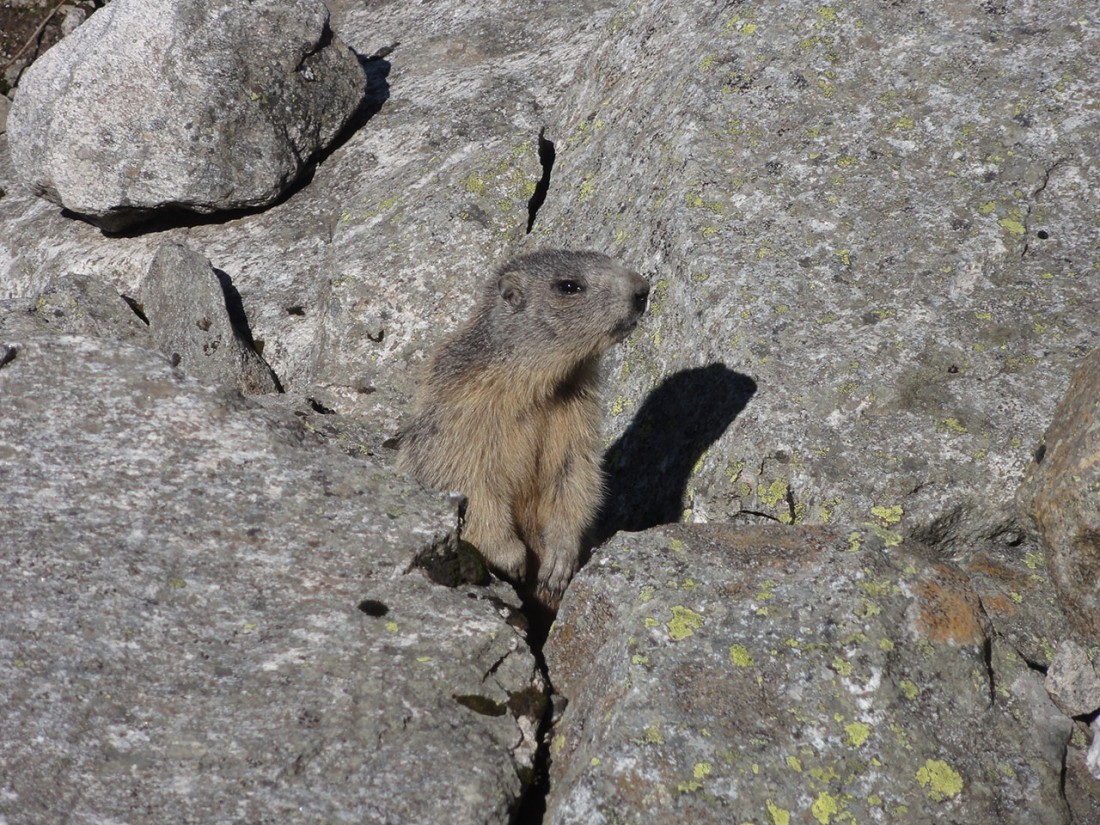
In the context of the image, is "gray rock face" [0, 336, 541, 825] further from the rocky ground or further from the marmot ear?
the marmot ear

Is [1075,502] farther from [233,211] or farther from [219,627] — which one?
[233,211]

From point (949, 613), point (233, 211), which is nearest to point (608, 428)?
point (949, 613)

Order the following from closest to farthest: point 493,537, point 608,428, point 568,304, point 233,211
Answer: point 493,537, point 568,304, point 608,428, point 233,211

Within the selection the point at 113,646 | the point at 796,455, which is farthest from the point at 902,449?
the point at 113,646

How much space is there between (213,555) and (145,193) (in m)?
5.97

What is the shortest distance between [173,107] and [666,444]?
590 centimetres

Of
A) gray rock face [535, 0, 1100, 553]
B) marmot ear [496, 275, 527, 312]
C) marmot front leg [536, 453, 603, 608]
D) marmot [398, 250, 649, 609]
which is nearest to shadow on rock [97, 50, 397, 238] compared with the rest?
gray rock face [535, 0, 1100, 553]

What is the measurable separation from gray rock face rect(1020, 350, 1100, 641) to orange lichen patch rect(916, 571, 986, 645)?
1.64ft

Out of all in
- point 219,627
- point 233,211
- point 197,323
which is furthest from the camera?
point 233,211

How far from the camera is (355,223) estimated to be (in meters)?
10.4

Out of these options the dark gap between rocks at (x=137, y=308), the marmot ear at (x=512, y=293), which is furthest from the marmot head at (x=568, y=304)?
the dark gap between rocks at (x=137, y=308)

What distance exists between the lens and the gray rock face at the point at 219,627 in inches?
181

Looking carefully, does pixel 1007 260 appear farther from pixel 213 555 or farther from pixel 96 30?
pixel 96 30

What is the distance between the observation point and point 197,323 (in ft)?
30.8
